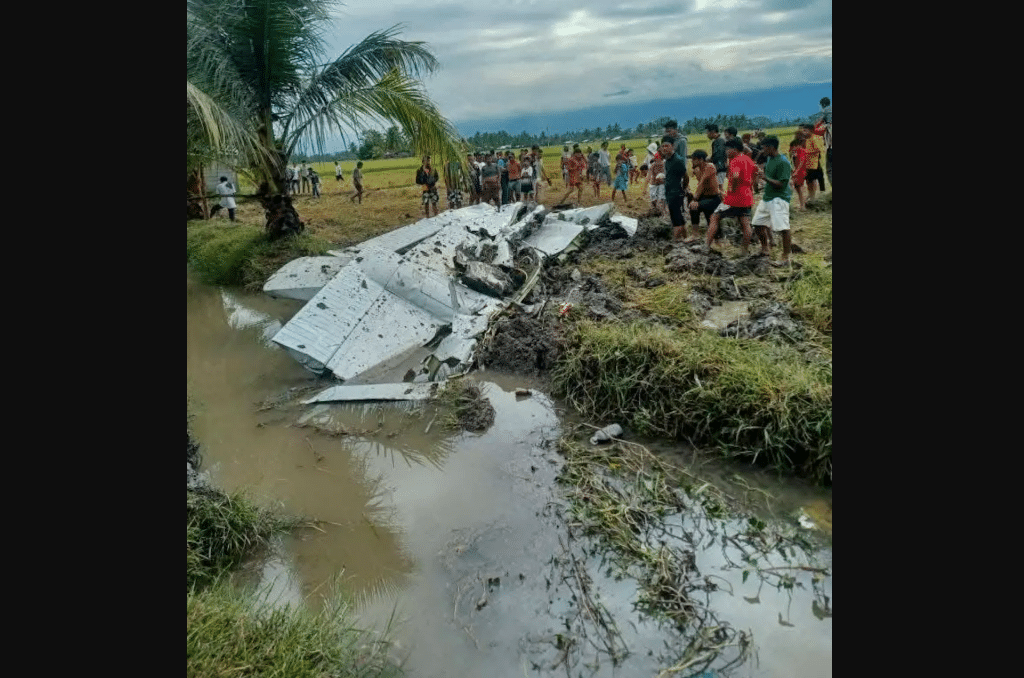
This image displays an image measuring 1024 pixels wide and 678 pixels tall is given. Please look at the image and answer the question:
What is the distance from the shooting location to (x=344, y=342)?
24.5 feet

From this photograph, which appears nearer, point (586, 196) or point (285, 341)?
point (285, 341)

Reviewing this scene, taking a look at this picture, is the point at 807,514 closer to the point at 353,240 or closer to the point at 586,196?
the point at 353,240

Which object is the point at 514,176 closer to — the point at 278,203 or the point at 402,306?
the point at 278,203

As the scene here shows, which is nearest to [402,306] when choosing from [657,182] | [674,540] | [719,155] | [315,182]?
[674,540]

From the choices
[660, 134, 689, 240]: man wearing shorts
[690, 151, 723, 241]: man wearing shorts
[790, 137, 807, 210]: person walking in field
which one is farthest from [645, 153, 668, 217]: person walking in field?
[790, 137, 807, 210]: person walking in field

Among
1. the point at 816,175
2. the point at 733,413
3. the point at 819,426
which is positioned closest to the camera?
the point at 819,426

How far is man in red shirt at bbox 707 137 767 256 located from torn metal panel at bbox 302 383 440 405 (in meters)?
5.07

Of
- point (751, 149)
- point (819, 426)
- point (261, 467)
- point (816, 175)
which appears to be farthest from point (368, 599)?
point (751, 149)

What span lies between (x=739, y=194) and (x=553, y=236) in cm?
328

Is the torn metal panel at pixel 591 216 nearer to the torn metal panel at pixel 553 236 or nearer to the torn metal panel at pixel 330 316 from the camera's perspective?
the torn metal panel at pixel 553 236

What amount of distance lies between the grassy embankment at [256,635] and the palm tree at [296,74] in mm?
6977

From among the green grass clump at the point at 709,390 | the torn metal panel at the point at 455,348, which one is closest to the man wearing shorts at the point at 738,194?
the green grass clump at the point at 709,390

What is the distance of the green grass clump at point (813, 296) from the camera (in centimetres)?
687

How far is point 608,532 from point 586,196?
44.9 feet
